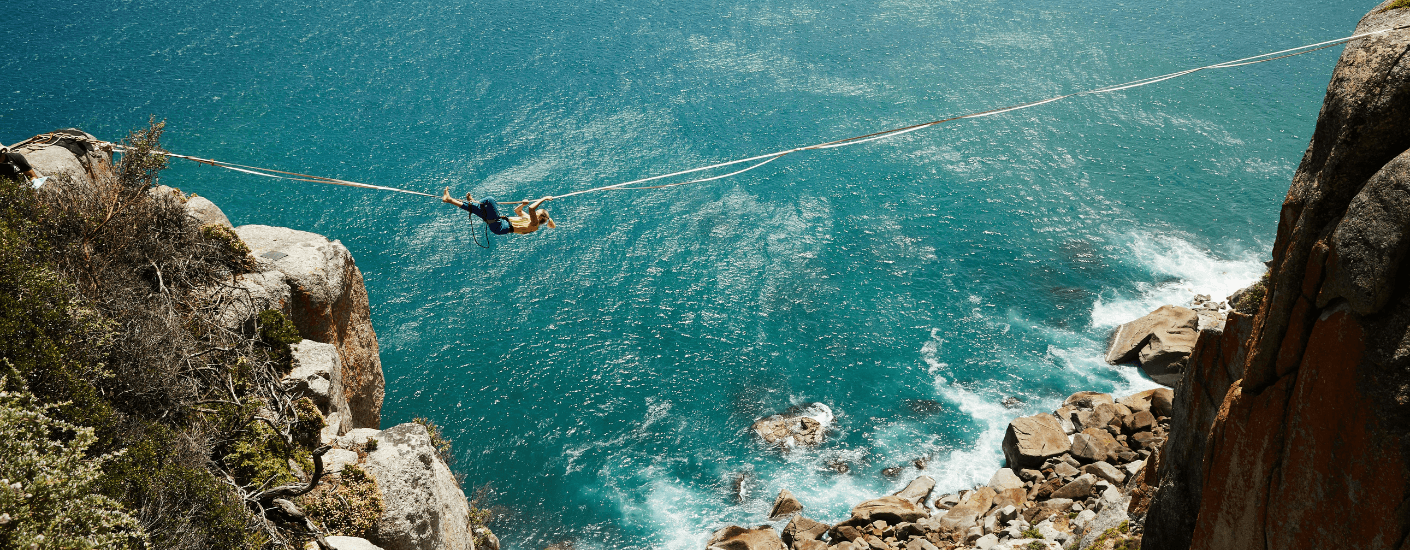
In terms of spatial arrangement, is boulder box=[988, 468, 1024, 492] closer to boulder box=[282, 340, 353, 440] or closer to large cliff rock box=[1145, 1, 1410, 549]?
large cliff rock box=[1145, 1, 1410, 549]

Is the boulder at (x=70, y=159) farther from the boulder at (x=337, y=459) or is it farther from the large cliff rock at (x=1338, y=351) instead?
the large cliff rock at (x=1338, y=351)

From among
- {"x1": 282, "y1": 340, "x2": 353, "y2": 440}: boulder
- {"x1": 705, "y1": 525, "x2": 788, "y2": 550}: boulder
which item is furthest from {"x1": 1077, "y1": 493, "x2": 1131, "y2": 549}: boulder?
{"x1": 282, "y1": 340, "x2": 353, "y2": 440}: boulder

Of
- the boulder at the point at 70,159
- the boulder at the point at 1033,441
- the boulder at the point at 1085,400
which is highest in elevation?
the boulder at the point at 70,159

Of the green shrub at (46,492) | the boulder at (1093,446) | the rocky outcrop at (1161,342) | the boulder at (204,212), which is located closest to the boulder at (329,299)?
the boulder at (204,212)

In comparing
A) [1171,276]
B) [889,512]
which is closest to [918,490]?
[889,512]

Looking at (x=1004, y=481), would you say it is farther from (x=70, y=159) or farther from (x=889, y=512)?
(x=70, y=159)

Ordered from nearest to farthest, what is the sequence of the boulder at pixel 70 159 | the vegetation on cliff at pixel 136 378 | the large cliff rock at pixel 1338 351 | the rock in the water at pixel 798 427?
the large cliff rock at pixel 1338 351, the vegetation on cliff at pixel 136 378, the boulder at pixel 70 159, the rock in the water at pixel 798 427
